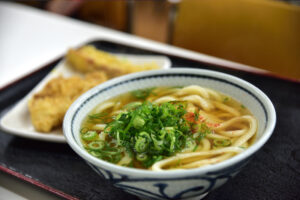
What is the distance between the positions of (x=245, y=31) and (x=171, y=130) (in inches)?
61.3

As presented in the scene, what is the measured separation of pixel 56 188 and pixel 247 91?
745 millimetres

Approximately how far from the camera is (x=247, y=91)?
3.85ft

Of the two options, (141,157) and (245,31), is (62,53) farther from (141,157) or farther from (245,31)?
(141,157)

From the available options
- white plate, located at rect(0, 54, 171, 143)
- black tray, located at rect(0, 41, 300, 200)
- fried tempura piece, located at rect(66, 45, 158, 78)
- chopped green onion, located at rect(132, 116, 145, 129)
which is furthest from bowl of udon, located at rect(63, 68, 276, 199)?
fried tempura piece, located at rect(66, 45, 158, 78)

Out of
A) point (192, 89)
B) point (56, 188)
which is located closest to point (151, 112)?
point (192, 89)

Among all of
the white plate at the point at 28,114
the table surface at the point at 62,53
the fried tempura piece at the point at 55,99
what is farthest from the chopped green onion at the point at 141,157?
the fried tempura piece at the point at 55,99

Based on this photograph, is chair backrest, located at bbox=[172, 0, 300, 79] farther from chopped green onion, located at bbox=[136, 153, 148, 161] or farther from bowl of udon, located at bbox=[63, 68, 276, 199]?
chopped green onion, located at bbox=[136, 153, 148, 161]

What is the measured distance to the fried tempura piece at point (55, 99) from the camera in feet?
4.93

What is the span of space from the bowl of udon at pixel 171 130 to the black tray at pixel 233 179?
0.19 m

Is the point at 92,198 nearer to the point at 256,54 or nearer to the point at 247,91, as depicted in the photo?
the point at 247,91

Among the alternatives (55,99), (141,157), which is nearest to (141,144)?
(141,157)

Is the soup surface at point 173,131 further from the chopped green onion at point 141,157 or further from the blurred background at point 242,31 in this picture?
the blurred background at point 242,31

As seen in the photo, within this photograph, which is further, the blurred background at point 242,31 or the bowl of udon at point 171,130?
the blurred background at point 242,31

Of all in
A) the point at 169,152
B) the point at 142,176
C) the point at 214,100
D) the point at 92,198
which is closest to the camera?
the point at 142,176
